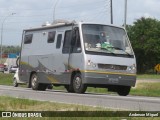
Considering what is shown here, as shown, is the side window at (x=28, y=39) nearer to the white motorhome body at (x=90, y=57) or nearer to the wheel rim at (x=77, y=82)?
the white motorhome body at (x=90, y=57)

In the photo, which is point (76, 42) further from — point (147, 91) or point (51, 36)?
point (147, 91)

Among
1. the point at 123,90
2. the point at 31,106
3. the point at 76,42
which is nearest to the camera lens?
the point at 31,106

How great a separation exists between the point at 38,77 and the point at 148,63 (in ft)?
237

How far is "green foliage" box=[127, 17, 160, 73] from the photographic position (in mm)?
93750

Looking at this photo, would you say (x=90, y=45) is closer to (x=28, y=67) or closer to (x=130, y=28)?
(x=28, y=67)

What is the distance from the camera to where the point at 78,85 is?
22.1 metres

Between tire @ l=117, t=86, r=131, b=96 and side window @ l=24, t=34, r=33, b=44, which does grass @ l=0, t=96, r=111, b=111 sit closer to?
tire @ l=117, t=86, r=131, b=96

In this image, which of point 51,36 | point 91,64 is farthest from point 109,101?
point 51,36

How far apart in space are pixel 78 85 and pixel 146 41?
74954 mm

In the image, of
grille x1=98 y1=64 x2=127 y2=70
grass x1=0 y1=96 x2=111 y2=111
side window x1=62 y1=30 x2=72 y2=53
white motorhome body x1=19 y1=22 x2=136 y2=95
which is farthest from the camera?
side window x1=62 y1=30 x2=72 y2=53

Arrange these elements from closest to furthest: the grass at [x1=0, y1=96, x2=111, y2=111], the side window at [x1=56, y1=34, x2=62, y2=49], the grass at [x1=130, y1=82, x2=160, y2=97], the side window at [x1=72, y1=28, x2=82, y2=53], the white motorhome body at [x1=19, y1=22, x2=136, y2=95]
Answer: the grass at [x1=0, y1=96, x2=111, y2=111], the white motorhome body at [x1=19, y1=22, x2=136, y2=95], the side window at [x1=72, y1=28, x2=82, y2=53], the side window at [x1=56, y1=34, x2=62, y2=49], the grass at [x1=130, y1=82, x2=160, y2=97]

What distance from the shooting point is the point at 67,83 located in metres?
23.1

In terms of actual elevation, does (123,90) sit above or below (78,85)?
below

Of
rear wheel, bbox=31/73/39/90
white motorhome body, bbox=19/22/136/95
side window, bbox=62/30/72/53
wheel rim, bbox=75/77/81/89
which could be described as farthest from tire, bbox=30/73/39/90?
wheel rim, bbox=75/77/81/89
